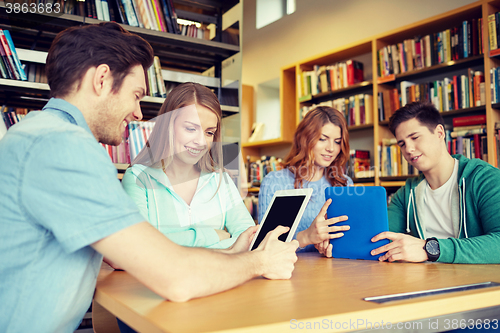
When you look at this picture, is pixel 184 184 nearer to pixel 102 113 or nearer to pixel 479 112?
pixel 102 113

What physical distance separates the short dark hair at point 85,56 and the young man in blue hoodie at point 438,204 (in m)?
0.92

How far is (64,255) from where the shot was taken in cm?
71

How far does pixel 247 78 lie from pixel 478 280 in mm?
4928

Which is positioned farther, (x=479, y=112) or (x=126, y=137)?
(x=479, y=112)

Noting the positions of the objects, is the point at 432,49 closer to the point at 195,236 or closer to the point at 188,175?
the point at 188,175

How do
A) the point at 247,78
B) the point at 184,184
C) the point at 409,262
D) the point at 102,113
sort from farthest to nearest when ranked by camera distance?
the point at 247,78, the point at 184,184, the point at 409,262, the point at 102,113

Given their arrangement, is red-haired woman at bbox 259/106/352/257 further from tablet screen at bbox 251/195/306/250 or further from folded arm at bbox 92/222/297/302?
folded arm at bbox 92/222/297/302

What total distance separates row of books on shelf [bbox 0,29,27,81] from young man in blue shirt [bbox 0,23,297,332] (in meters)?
1.73

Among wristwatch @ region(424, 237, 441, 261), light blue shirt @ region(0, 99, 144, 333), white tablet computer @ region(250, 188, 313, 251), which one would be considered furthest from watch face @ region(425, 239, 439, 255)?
light blue shirt @ region(0, 99, 144, 333)

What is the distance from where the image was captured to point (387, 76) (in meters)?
3.43

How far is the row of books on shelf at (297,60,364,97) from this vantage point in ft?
12.5

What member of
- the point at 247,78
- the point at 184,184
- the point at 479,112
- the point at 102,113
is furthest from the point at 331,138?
the point at 247,78

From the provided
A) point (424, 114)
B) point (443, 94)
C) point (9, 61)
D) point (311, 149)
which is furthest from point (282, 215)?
point (443, 94)

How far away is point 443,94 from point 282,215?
103 inches
